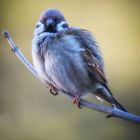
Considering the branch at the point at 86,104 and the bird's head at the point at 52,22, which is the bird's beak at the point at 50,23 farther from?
the branch at the point at 86,104

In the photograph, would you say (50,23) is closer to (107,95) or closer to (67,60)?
(67,60)

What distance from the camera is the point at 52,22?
1154 millimetres

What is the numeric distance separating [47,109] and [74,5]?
0.97ft

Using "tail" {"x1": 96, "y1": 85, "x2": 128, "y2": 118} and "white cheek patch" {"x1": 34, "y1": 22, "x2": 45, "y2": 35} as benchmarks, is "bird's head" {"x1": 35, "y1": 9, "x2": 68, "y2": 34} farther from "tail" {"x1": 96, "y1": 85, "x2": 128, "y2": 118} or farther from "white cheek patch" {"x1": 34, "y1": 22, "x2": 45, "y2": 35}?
"tail" {"x1": 96, "y1": 85, "x2": 128, "y2": 118}

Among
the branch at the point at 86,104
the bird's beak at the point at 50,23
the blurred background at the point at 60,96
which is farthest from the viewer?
the blurred background at the point at 60,96

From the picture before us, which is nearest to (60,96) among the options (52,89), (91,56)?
(52,89)

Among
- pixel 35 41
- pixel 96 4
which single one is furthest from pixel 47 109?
pixel 96 4

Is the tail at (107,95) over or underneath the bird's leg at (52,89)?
underneath

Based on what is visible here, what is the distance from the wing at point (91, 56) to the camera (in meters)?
1.18

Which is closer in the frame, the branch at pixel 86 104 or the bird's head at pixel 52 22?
the branch at pixel 86 104

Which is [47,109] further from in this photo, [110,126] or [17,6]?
[17,6]

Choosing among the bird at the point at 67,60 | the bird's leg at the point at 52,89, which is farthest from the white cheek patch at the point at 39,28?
the bird's leg at the point at 52,89

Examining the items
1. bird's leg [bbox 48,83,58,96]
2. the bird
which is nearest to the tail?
the bird

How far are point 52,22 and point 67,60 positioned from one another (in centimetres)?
10
